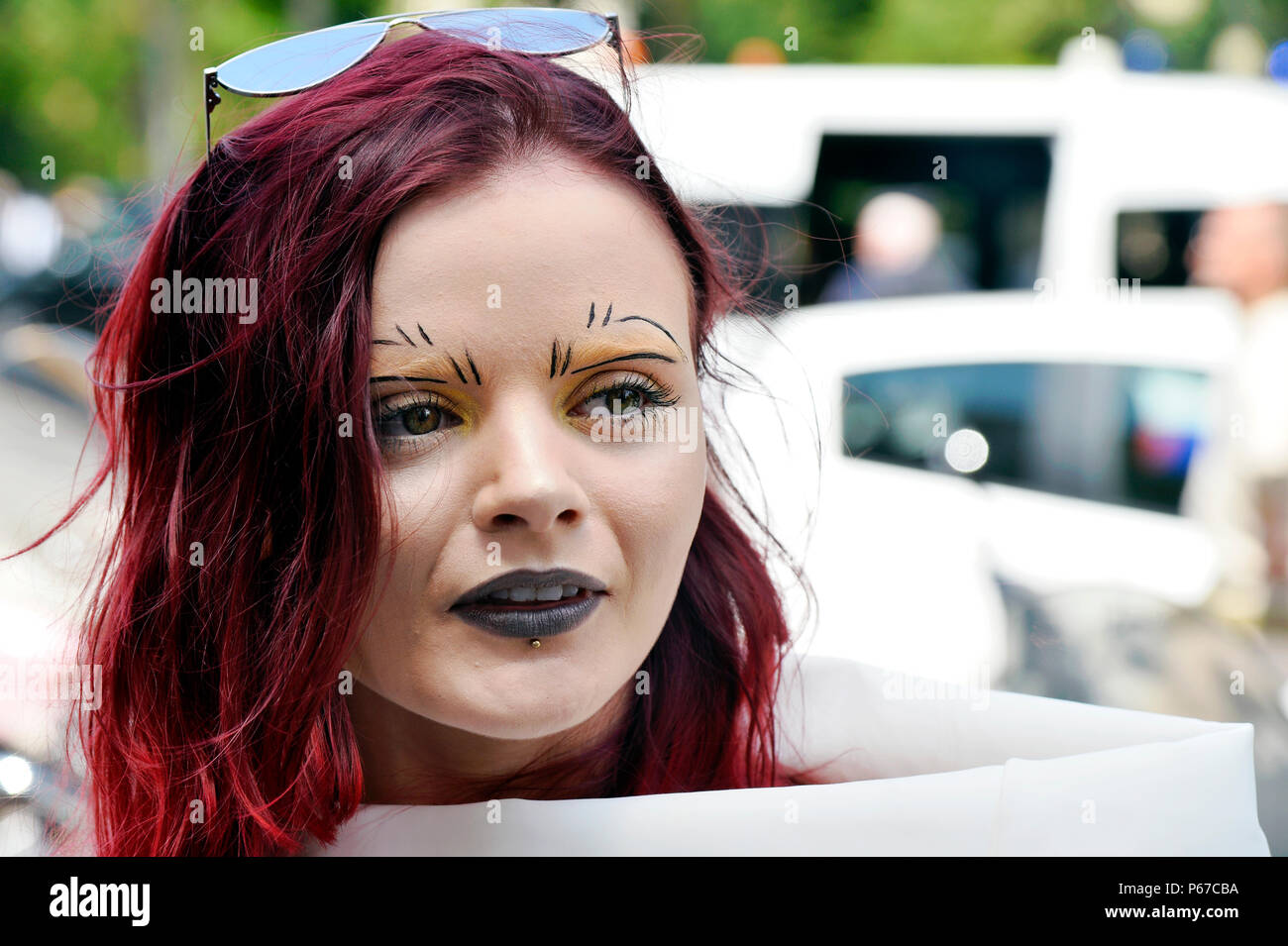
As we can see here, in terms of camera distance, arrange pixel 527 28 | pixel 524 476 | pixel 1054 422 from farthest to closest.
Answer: pixel 1054 422
pixel 527 28
pixel 524 476

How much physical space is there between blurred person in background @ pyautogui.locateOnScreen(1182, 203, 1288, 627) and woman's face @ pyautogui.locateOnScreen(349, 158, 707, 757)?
441 cm

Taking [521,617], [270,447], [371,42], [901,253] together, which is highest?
[901,253]

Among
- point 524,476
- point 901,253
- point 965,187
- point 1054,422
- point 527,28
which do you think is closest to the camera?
point 524,476

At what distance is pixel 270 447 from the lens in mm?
1522

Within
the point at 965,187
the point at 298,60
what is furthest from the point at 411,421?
the point at 965,187

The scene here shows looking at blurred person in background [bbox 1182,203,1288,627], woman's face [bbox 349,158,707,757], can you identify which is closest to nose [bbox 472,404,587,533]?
woman's face [bbox 349,158,707,757]

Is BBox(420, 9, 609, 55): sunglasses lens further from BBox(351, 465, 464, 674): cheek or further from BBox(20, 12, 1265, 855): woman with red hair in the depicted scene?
BBox(351, 465, 464, 674): cheek

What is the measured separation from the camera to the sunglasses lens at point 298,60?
60.8 inches

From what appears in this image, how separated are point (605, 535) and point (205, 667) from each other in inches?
21.4

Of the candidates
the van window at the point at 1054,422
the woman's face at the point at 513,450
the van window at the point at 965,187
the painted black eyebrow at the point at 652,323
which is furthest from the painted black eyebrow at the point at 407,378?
the van window at the point at 965,187

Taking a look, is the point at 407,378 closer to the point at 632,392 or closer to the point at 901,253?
the point at 632,392

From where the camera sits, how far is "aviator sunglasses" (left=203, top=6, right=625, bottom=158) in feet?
5.10

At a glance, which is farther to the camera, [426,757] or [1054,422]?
[1054,422]

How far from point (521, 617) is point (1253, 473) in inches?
203
